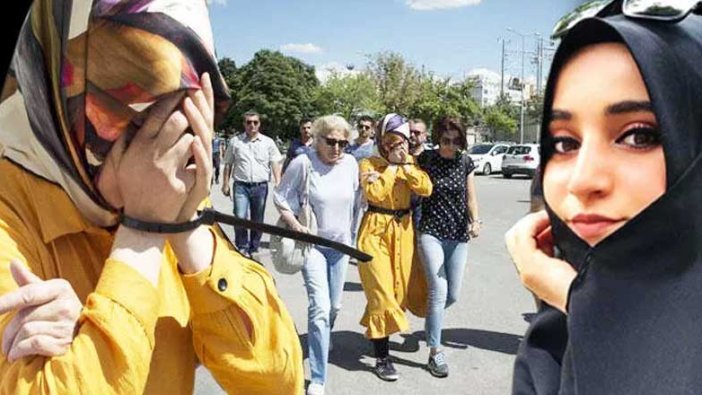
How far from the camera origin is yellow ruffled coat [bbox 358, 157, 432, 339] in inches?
172

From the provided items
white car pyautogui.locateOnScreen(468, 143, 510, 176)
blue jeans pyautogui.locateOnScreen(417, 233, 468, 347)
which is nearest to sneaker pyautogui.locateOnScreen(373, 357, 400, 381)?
blue jeans pyautogui.locateOnScreen(417, 233, 468, 347)

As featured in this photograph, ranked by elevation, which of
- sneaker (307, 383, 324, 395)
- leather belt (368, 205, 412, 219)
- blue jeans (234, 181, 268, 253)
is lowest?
sneaker (307, 383, 324, 395)

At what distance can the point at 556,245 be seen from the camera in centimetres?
104

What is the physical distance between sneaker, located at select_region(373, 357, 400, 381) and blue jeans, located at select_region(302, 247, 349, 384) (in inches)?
16.9

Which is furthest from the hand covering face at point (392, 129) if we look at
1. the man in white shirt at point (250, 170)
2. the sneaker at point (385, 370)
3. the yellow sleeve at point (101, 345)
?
the yellow sleeve at point (101, 345)

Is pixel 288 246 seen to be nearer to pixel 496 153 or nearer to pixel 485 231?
pixel 485 231

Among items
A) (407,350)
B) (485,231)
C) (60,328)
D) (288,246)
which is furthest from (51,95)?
(485,231)

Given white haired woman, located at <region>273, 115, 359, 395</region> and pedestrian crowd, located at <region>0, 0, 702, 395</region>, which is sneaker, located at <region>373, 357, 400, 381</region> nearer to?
white haired woman, located at <region>273, 115, 359, 395</region>

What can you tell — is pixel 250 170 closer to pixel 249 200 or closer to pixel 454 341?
pixel 249 200

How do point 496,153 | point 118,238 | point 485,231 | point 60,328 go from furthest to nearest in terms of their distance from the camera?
point 496,153 → point 485,231 → point 118,238 → point 60,328

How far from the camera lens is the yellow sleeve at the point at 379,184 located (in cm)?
451

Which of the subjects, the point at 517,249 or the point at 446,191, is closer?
the point at 517,249

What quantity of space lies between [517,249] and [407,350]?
3.89 meters

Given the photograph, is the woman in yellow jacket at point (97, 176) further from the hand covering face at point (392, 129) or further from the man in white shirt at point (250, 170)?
the man in white shirt at point (250, 170)
